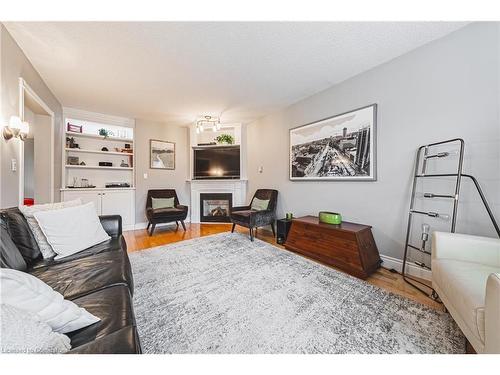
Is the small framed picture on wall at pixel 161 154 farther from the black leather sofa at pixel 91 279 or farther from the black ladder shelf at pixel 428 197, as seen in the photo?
the black ladder shelf at pixel 428 197

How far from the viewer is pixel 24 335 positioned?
20.2 inches

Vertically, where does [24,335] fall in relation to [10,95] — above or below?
below

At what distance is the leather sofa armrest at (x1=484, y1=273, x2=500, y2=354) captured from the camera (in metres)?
0.78

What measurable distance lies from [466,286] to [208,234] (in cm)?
328

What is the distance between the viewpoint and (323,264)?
2256mm

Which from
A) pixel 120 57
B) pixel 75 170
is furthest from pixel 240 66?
pixel 75 170

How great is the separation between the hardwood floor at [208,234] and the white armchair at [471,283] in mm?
352

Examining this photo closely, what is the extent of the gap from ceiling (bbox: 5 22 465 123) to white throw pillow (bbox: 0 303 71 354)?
208 cm

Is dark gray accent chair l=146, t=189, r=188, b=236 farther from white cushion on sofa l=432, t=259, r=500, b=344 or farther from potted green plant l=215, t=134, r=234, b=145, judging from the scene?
white cushion on sofa l=432, t=259, r=500, b=344

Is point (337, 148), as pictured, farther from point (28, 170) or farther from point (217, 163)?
point (28, 170)

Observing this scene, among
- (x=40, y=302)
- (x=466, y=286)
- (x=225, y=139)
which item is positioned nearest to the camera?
(x=40, y=302)

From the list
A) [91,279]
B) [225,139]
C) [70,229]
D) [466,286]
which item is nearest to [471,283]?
[466,286]

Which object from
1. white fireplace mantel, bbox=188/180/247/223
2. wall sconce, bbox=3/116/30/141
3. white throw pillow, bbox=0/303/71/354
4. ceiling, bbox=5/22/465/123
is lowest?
white throw pillow, bbox=0/303/71/354

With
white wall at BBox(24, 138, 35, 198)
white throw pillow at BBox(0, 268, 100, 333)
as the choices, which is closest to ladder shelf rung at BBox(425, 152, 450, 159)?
white throw pillow at BBox(0, 268, 100, 333)
